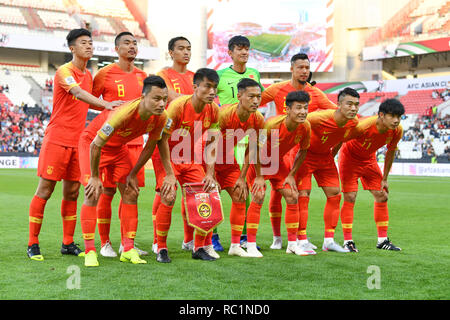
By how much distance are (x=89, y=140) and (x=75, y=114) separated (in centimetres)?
55

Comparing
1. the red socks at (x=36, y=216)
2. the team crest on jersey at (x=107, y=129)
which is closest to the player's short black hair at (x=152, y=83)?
the team crest on jersey at (x=107, y=129)

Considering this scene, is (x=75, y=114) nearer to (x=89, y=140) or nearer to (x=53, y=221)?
(x=89, y=140)

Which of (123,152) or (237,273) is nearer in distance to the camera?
(237,273)

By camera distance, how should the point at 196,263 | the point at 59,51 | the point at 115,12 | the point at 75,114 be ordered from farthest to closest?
the point at 115,12
the point at 59,51
the point at 75,114
the point at 196,263

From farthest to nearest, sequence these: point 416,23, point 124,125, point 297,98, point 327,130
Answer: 1. point 416,23
2. point 327,130
3. point 297,98
4. point 124,125

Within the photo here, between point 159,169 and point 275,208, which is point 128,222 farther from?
point 275,208

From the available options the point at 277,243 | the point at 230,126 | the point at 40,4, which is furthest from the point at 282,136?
the point at 40,4

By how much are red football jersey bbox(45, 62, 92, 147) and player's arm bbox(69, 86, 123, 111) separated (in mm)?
220

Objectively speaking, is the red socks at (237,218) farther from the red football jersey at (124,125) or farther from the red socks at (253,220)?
the red football jersey at (124,125)

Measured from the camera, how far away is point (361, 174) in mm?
6914

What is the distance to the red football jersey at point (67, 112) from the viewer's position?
5723 millimetres

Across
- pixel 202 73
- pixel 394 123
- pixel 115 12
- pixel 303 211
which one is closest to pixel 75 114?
pixel 202 73

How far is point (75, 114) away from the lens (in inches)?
231

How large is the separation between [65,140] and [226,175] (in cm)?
186
